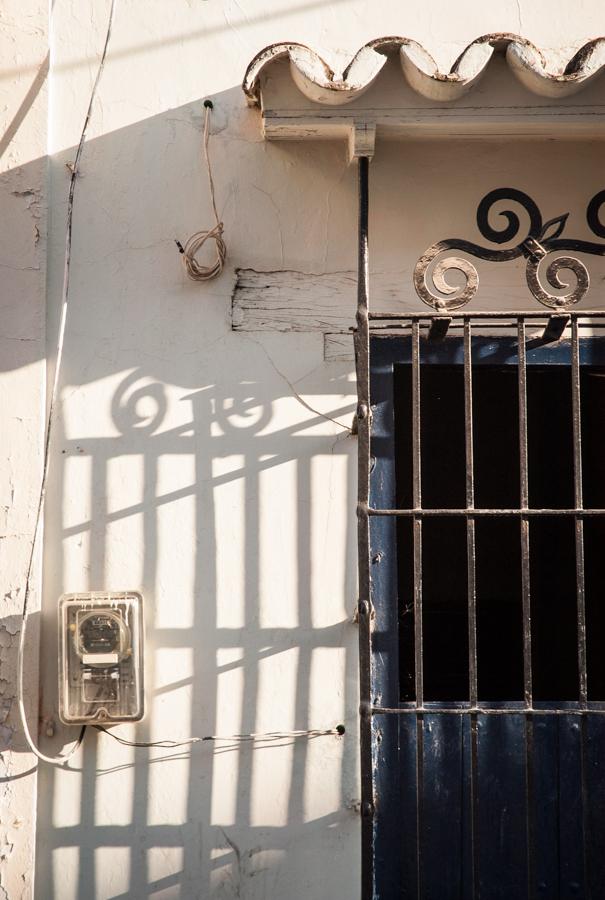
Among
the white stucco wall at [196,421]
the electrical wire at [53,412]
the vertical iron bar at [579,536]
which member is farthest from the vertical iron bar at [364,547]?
the electrical wire at [53,412]

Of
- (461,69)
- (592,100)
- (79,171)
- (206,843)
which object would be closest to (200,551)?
(206,843)


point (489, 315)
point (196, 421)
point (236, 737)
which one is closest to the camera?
point (489, 315)

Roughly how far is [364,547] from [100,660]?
2.93ft

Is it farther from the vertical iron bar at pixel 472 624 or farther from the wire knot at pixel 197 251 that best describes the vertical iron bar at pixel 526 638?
the wire knot at pixel 197 251

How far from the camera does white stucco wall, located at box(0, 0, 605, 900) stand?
124 inches

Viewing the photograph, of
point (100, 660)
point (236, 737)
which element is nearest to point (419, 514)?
point (236, 737)

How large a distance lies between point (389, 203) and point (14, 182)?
1259 mm

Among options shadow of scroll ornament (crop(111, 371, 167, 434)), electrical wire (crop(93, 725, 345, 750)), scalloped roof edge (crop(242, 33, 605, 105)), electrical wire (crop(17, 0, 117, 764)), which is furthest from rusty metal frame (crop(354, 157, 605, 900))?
electrical wire (crop(17, 0, 117, 764))

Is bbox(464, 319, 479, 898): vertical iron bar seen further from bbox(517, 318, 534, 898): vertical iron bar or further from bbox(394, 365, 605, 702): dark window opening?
bbox(394, 365, 605, 702): dark window opening

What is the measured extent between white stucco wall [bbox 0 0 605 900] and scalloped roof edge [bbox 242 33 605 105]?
451mm

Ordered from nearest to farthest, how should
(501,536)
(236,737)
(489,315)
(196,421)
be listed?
(489,315), (236,737), (196,421), (501,536)

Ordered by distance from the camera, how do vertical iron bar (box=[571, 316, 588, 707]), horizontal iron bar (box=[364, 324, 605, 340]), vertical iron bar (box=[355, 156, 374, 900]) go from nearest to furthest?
vertical iron bar (box=[355, 156, 374, 900]) → vertical iron bar (box=[571, 316, 588, 707]) → horizontal iron bar (box=[364, 324, 605, 340])

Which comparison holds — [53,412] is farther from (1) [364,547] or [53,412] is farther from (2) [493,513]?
(2) [493,513]

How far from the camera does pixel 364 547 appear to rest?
9.68ft
